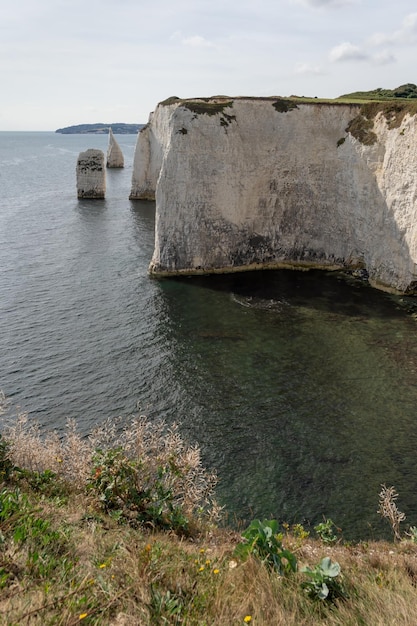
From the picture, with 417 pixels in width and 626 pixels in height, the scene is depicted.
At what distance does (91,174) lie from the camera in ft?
269

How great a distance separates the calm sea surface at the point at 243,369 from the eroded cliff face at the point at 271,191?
2.82 metres

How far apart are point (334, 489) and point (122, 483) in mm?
10189

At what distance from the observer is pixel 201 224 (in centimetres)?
4481

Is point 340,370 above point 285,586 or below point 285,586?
below

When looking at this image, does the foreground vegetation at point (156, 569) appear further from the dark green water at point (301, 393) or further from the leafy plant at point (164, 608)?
the dark green water at point (301, 393)

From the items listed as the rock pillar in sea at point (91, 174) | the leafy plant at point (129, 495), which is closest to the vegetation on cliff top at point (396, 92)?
the rock pillar in sea at point (91, 174)

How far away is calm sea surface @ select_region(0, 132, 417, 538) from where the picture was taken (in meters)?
19.7

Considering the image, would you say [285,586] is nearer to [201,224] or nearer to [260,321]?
[260,321]

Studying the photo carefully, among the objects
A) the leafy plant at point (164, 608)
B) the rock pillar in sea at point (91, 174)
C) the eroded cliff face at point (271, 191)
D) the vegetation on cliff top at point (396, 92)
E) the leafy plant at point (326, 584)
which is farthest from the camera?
the rock pillar in sea at point (91, 174)

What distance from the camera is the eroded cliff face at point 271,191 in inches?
1698

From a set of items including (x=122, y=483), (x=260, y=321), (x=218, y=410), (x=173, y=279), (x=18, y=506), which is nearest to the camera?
(x=18, y=506)

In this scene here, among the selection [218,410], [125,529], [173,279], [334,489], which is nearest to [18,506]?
[125,529]

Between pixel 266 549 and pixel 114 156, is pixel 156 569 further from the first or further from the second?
pixel 114 156

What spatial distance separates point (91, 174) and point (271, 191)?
45.4 metres
